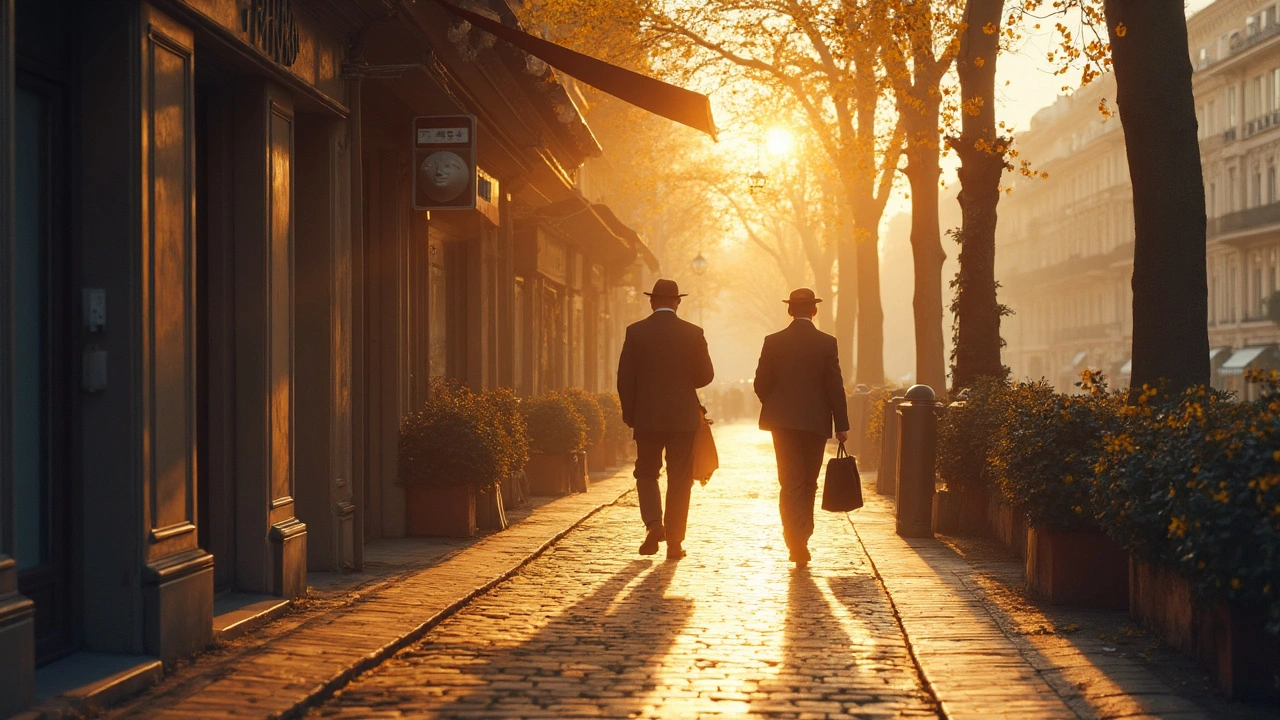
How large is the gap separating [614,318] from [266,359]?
2928 centimetres

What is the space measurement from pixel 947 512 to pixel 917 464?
1.96ft

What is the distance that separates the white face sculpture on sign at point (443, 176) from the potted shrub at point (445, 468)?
5.58ft

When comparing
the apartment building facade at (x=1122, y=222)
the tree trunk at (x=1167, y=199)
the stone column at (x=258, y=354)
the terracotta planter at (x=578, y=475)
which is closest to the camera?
the stone column at (x=258, y=354)

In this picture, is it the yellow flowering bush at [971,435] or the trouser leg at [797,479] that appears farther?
the yellow flowering bush at [971,435]

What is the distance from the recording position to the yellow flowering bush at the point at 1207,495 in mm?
5688

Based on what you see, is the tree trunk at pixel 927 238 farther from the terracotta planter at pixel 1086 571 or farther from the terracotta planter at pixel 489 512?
the terracotta planter at pixel 1086 571

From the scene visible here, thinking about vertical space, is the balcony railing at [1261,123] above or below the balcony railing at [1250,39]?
below

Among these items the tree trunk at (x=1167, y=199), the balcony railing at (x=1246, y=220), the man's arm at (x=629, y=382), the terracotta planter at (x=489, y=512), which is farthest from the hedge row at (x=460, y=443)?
the balcony railing at (x=1246, y=220)

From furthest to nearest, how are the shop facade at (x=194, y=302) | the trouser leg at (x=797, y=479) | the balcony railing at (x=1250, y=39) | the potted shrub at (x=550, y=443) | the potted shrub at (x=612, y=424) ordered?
the balcony railing at (x=1250, y=39) → the potted shrub at (x=612, y=424) → the potted shrub at (x=550, y=443) → the trouser leg at (x=797, y=479) → the shop facade at (x=194, y=302)

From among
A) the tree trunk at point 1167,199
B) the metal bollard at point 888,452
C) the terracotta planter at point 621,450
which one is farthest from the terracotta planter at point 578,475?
the tree trunk at point 1167,199

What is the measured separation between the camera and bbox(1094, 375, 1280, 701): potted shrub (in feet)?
18.8

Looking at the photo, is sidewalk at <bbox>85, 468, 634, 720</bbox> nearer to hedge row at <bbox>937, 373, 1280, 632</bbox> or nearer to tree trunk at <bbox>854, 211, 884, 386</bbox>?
hedge row at <bbox>937, 373, 1280, 632</bbox>

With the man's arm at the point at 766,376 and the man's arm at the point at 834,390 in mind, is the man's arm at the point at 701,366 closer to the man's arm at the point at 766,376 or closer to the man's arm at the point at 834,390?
the man's arm at the point at 766,376

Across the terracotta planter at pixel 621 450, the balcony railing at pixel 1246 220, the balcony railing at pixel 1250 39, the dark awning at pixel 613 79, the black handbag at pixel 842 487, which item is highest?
the balcony railing at pixel 1250 39
